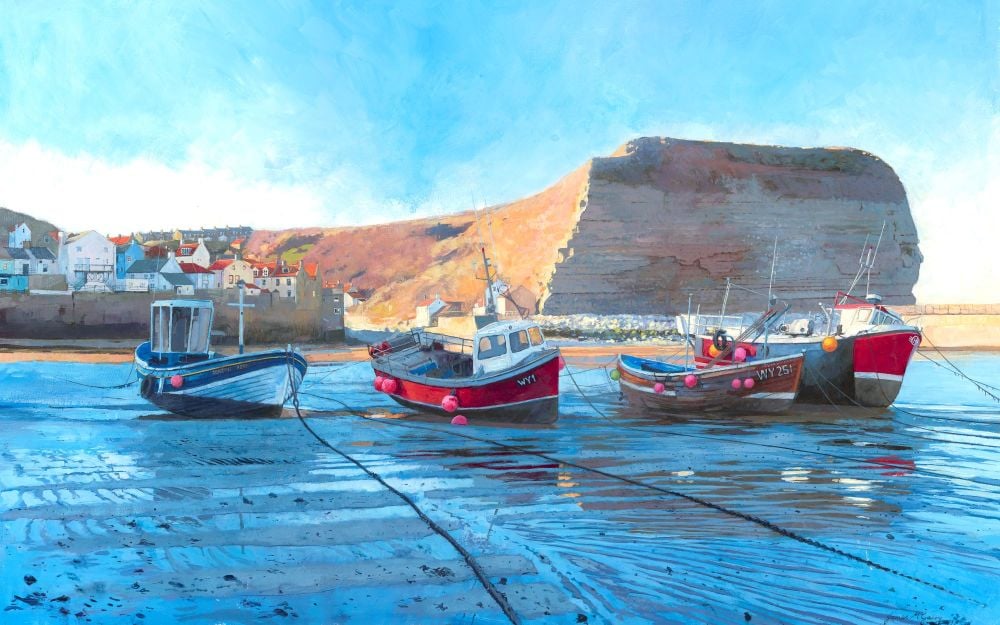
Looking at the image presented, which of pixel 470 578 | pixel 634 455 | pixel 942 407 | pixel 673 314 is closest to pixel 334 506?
pixel 470 578

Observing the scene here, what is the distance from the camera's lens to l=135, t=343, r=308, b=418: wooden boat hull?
41.8 feet

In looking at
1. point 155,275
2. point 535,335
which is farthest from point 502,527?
point 155,275

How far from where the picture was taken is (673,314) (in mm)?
62000

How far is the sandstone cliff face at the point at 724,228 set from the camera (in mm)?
63625

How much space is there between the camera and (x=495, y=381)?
12.2 m

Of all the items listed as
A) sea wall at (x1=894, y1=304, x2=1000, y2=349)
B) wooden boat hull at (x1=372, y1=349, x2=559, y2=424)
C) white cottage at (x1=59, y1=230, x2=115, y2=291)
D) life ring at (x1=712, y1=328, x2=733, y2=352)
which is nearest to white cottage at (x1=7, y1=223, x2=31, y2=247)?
white cottage at (x1=59, y1=230, x2=115, y2=291)

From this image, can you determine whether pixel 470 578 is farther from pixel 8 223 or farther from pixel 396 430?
pixel 8 223

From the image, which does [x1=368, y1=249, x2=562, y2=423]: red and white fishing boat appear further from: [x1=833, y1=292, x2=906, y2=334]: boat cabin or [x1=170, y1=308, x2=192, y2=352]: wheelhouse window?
[x1=833, y1=292, x2=906, y2=334]: boat cabin

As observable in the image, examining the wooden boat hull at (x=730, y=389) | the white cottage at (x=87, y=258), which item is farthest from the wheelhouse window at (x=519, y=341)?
the white cottage at (x=87, y=258)

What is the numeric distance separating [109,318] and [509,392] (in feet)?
88.6

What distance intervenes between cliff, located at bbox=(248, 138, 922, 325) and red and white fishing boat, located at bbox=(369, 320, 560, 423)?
4743 centimetres

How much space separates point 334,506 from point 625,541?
2386 mm

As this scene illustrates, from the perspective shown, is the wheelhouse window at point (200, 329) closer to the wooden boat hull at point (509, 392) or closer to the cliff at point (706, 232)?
the wooden boat hull at point (509, 392)

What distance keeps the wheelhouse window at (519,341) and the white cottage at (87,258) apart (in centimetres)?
3488
